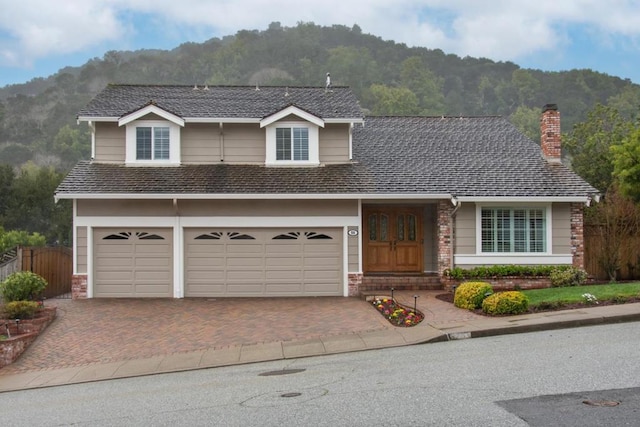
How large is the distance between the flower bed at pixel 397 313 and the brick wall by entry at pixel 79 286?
8340 millimetres

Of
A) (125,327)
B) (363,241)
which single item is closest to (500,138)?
(363,241)

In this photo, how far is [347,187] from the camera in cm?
1847

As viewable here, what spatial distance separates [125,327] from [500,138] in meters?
14.4

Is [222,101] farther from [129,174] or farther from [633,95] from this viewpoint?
[633,95]

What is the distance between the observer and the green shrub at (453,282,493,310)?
15.0 m

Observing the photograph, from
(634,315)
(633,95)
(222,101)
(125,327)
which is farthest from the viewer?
(633,95)

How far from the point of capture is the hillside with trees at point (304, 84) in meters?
40.7

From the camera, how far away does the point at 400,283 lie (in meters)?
18.5

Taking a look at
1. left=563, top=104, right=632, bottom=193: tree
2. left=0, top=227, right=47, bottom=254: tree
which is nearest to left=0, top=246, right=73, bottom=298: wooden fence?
left=0, top=227, right=47, bottom=254: tree

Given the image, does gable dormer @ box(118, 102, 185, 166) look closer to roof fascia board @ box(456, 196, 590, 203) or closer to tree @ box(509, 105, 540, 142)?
roof fascia board @ box(456, 196, 590, 203)

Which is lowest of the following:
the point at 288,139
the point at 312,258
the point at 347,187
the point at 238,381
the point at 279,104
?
the point at 238,381

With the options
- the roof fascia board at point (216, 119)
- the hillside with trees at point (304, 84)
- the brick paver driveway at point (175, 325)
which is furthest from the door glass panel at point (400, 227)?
the hillside with trees at point (304, 84)

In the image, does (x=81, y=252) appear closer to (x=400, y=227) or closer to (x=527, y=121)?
(x=400, y=227)

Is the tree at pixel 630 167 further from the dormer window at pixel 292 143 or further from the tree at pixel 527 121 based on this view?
the tree at pixel 527 121
